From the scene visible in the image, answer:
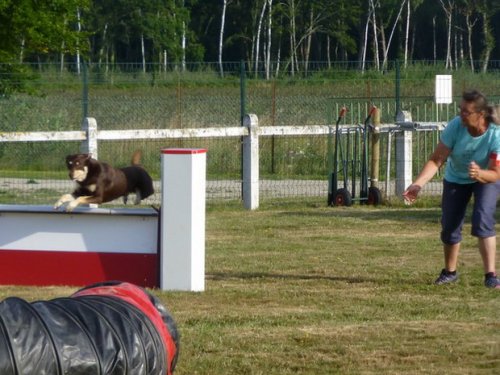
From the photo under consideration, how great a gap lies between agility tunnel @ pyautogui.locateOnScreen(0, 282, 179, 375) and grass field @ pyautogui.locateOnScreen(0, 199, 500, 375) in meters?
0.96

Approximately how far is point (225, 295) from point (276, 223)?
18.9 feet

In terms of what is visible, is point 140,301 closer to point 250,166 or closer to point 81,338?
point 81,338

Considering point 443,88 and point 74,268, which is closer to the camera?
point 74,268

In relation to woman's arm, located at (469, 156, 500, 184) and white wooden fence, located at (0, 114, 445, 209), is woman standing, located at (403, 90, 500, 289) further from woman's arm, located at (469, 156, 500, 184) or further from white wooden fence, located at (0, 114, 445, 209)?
white wooden fence, located at (0, 114, 445, 209)

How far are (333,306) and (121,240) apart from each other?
7.12ft

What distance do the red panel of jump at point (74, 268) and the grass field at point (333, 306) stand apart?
0.86 feet

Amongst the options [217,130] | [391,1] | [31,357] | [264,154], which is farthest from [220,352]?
[391,1]

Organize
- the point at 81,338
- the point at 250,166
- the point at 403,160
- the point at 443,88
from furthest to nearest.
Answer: the point at 443,88
the point at 403,160
the point at 250,166
the point at 81,338

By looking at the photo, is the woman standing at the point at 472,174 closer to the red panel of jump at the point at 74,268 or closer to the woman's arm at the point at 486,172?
the woman's arm at the point at 486,172

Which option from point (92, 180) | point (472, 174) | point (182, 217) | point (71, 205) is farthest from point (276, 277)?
point (92, 180)

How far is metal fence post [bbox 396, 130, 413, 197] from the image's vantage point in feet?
62.7

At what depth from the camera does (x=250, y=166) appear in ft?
59.2

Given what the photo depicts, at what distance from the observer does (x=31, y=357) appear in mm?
5805

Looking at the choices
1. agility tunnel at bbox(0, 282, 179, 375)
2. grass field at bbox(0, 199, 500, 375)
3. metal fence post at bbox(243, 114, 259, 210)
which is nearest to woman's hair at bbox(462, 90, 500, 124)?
grass field at bbox(0, 199, 500, 375)
